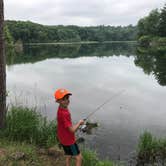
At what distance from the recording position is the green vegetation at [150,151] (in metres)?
Answer: 7.61

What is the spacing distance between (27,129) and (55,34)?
134 metres

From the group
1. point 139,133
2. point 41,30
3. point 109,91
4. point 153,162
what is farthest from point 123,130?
point 41,30

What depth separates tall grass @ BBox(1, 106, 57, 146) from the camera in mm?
6896

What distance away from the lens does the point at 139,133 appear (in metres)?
10.1

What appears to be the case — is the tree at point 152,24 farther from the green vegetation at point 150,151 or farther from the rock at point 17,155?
the rock at point 17,155

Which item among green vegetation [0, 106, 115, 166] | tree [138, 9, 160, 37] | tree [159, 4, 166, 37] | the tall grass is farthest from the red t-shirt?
tree [138, 9, 160, 37]

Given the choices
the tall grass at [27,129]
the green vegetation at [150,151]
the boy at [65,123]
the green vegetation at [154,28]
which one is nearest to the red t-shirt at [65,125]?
the boy at [65,123]

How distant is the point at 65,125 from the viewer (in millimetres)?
4848

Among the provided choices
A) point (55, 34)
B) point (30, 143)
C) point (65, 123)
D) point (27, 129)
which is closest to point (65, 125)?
point (65, 123)

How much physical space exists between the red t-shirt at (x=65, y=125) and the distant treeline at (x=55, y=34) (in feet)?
234

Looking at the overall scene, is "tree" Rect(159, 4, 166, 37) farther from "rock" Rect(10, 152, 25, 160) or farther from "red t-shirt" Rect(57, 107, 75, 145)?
"red t-shirt" Rect(57, 107, 75, 145)

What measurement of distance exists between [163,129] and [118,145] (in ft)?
7.99

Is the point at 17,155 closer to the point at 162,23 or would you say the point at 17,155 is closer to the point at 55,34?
the point at 162,23

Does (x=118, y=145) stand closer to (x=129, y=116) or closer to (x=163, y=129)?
(x=163, y=129)
